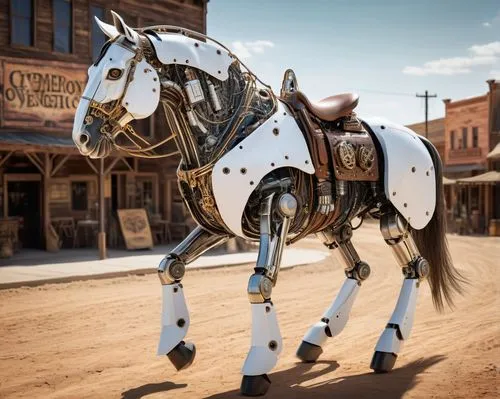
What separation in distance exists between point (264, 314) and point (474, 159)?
30428 millimetres

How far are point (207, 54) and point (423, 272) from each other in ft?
9.13

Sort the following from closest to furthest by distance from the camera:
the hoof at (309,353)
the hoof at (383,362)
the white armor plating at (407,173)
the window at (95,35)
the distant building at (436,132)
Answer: the hoof at (383,362) < the white armor plating at (407,173) < the hoof at (309,353) < the window at (95,35) < the distant building at (436,132)

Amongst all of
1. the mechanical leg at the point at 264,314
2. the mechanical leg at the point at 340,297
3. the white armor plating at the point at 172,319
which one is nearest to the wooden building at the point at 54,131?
the mechanical leg at the point at 340,297

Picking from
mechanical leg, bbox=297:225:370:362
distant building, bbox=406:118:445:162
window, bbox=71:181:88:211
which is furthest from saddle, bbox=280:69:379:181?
distant building, bbox=406:118:445:162

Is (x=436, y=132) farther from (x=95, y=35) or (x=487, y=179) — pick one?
(x=95, y=35)

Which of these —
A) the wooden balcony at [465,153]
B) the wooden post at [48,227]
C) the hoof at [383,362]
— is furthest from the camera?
the wooden balcony at [465,153]

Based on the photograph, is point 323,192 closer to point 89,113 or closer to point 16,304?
point 89,113

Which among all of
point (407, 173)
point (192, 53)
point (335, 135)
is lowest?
point (407, 173)

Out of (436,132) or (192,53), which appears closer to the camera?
(192,53)

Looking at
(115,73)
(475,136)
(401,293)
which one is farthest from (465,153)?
(115,73)

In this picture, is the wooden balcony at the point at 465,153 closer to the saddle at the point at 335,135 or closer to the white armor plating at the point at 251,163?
the saddle at the point at 335,135

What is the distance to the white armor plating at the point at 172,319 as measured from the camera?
4.94 meters

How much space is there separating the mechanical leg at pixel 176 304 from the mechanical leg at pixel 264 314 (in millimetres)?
614

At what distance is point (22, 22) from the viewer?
16.0 metres
